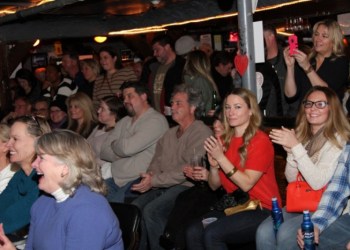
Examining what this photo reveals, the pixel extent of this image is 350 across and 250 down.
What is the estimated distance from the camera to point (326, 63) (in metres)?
4.47

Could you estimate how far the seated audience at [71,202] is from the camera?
2.63 meters

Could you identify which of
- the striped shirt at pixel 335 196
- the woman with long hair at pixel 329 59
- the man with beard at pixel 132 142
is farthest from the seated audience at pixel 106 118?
the striped shirt at pixel 335 196

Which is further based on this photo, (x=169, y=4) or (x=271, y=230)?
(x=169, y=4)

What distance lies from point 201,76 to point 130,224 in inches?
107

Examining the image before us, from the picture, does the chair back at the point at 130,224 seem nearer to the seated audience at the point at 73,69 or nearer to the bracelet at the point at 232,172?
the bracelet at the point at 232,172

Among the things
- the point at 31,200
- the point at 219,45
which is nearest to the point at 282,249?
the point at 31,200

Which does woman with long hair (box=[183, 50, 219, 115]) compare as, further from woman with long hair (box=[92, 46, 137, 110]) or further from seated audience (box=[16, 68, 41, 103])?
seated audience (box=[16, 68, 41, 103])

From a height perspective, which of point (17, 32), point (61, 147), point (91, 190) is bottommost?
point (91, 190)

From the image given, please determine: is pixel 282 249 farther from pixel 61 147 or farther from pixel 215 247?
pixel 61 147

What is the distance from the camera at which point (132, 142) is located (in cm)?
507

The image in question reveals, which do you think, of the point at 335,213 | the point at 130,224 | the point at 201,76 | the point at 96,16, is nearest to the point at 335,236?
the point at 335,213

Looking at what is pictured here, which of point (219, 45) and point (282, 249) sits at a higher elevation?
point (219, 45)

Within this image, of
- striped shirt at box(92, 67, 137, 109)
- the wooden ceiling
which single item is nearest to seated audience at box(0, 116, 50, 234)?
the wooden ceiling

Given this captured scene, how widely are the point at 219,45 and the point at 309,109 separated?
976 cm
